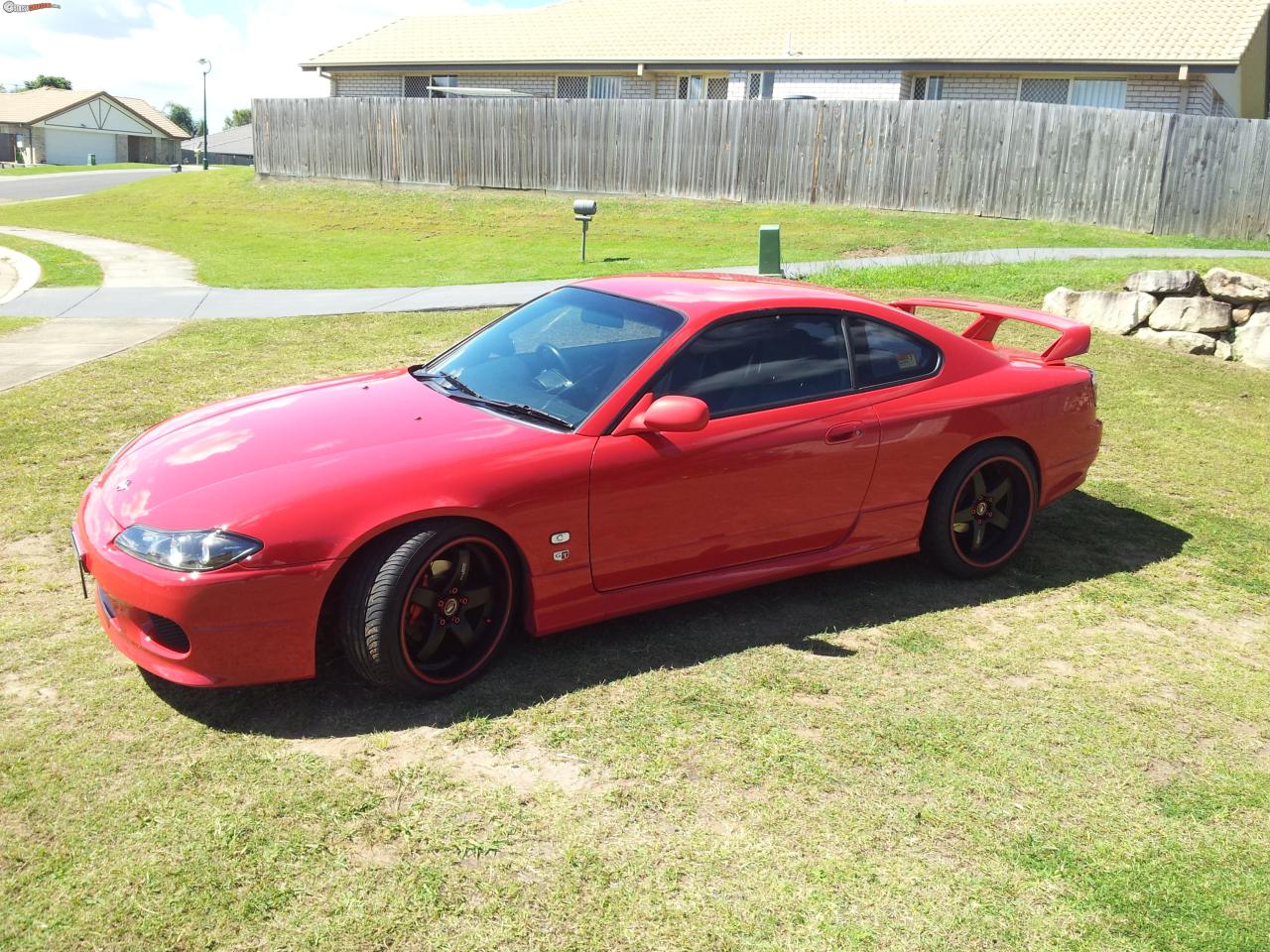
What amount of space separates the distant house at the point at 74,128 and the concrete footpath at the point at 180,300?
65203 millimetres

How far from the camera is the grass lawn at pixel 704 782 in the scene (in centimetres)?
301

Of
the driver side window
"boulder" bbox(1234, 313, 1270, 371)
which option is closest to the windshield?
the driver side window

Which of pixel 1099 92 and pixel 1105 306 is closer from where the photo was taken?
pixel 1105 306

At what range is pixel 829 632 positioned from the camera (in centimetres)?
487

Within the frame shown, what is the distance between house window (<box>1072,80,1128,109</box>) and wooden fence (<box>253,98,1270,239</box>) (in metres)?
7.01

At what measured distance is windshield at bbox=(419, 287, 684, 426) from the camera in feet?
Answer: 15.0

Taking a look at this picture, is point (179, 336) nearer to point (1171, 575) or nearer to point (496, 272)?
point (496, 272)

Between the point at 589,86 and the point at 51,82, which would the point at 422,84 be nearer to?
the point at 589,86

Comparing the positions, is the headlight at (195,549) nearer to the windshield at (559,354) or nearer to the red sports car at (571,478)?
the red sports car at (571,478)

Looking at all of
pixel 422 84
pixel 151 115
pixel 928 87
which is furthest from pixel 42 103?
pixel 928 87

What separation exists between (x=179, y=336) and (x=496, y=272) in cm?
614

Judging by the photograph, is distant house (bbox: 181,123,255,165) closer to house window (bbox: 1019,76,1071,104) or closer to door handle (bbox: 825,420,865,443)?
house window (bbox: 1019,76,1071,104)

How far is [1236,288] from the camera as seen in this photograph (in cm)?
1102

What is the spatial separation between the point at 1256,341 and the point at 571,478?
9247mm
